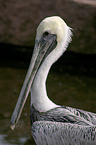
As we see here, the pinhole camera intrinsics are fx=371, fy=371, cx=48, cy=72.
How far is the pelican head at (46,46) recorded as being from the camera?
3793 millimetres

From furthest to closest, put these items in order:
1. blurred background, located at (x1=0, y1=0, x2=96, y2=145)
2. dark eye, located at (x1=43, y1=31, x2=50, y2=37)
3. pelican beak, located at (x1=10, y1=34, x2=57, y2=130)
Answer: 1. blurred background, located at (x1=0, y1=0, x2=96, y2=145)
2. dark eye, located at (x1=43, y1=31, x2=50, y2=37)
3. pelican beak, located at (x1=10, y1=34, x2=57, y2=130)

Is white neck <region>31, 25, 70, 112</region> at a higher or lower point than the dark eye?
lower

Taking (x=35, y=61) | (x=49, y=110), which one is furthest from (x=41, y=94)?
(x=35, y=61)

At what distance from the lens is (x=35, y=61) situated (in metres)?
3.85

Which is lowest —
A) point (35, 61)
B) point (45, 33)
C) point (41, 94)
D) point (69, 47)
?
point (69, 47)

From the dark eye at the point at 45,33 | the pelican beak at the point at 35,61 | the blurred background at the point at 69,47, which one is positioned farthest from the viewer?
the blurred background at the point at 69,47

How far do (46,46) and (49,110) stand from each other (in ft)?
2.25

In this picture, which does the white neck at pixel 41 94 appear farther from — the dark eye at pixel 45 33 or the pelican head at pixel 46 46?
the dark eye at pixel 45 33

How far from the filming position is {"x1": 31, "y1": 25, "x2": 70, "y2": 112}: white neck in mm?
3787

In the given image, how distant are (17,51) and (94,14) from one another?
182 cm

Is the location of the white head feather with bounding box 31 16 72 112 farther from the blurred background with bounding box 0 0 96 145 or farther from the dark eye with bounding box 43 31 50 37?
the blurred background with bounding box 0 0 96 145

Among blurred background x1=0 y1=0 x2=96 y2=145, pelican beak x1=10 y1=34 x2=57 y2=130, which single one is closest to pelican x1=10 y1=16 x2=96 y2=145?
pelican beak x1=10 y1=34 x2=57 y2=130

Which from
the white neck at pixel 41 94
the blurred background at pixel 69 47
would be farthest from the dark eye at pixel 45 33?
the blurred background at pixel 69 47

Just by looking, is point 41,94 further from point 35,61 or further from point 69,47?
point 69,47
